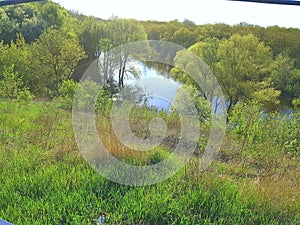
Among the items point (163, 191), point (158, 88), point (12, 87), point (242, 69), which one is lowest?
point (163, 191)

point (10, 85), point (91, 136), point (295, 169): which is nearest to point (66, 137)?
point (91, 136)

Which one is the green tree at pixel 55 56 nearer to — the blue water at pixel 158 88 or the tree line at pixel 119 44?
the tree line at pixel 119 44

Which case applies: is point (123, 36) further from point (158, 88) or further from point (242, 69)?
point (242, 69)

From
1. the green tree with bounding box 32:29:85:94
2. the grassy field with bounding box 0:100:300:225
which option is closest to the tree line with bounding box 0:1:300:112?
the green tree with bounding box 32:29:85:94

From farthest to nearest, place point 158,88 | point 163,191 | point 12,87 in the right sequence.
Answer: point 12,87 → point 158,88 → point 163,191

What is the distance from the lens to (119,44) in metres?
1.94

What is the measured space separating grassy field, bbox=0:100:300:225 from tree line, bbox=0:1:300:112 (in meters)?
0.29

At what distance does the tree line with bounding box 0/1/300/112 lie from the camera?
1.71m

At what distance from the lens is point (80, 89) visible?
206 centimetres

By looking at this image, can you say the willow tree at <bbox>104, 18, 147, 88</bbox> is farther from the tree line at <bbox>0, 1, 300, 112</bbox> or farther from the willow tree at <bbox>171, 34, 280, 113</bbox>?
the willow tree at <bbox>171, 34, 280, 113</bbox>

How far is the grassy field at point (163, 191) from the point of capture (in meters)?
1.54

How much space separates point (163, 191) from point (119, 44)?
0.84 m

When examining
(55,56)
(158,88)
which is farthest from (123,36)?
(55,56)

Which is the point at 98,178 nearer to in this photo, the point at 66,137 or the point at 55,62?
the point at 66,137
